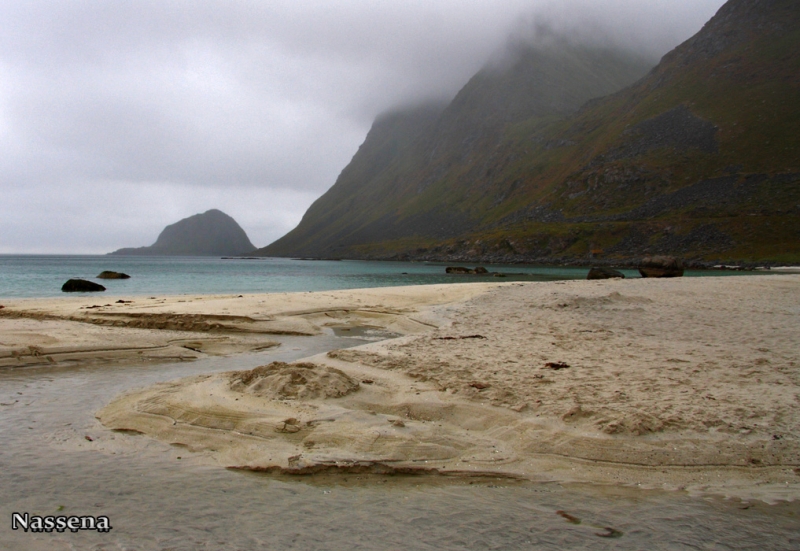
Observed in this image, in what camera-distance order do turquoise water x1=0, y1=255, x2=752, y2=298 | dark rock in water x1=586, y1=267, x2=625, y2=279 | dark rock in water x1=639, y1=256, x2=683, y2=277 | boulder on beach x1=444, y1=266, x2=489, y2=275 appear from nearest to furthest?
turquoise water x1=0, y1=255, x2=752, y2=298
dark rock in water x1=586, y1=267, x2=625, y2=279
dark rock in water x1=639, y1=256, x2=683, y2=277
boulder on beach x1=444, y1=266, x2=489, y2=275

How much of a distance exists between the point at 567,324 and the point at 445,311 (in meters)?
6.60

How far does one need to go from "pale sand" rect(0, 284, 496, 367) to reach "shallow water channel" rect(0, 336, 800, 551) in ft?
20.8

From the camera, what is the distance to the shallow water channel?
4.37 m

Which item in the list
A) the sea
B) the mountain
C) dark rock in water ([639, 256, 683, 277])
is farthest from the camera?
the mountain

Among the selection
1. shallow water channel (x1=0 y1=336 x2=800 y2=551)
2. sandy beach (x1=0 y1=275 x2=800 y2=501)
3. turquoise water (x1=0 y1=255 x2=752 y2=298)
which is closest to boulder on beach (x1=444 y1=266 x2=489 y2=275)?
turquoise water (x1=0 y1=255 x2=752 y2=298)

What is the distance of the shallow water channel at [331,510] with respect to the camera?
4367mm

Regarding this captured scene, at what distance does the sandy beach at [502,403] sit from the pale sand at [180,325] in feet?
0.35

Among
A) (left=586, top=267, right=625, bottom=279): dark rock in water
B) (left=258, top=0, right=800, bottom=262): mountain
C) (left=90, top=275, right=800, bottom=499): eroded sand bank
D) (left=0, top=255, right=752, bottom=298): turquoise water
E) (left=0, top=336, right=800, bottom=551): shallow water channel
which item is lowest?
(left=0, top=336, right=800, bottom=551): shallow water channel

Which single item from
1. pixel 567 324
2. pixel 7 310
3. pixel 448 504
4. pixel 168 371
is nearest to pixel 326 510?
pixel 448 504

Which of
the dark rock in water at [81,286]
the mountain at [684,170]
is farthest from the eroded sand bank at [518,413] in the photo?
the mountain at [684,170]

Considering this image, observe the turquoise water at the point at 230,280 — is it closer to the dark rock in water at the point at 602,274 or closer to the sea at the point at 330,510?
the dark rock in water at the point at 602,274

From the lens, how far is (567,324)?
16.0m

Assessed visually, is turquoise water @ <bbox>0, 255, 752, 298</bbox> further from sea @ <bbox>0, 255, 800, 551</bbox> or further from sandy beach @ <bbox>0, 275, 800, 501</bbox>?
sea @ <bbox>0, 255, 800, 551</bbox>

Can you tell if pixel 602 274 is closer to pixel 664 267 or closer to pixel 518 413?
pixel 664 267
